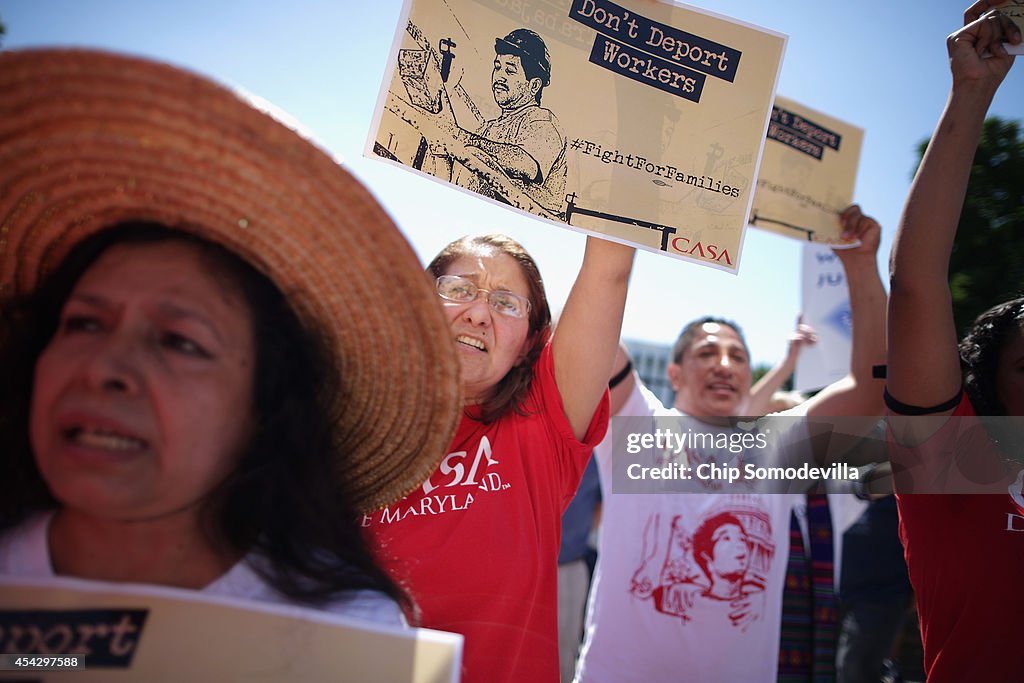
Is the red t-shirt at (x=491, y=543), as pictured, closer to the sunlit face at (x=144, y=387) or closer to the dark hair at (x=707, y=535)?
the sunlit face at (x=144, y=387)

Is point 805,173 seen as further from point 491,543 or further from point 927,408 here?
point 491,543

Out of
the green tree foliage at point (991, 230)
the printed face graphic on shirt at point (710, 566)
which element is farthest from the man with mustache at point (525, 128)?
the green tree foliage at point (991, 230)

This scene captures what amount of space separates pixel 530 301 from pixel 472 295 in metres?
0.21

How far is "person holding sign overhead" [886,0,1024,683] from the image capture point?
5.49 ft

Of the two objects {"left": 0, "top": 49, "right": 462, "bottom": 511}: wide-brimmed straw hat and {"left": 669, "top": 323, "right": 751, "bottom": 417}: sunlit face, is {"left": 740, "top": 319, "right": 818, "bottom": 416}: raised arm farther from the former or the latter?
{"left": 0, "top": 49, "right": 462, "bottom": 511}: wide-brimmed straw hat

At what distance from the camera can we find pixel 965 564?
1.71 metres

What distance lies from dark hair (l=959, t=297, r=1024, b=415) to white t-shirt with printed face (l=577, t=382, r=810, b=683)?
2.32 feet

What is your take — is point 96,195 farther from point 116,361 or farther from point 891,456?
point 891,456

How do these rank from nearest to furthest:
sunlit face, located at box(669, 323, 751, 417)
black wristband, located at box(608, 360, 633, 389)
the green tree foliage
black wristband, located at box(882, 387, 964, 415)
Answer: black wristband, located at box(882, 387, 964, 415) < black wristband, located at box(608, 360, 633, 389) < sunlit face, located at box(669, 323, 751, 417) < the green tree foliage

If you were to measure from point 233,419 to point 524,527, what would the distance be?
2.73ft

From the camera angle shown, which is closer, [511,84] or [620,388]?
[511,84]

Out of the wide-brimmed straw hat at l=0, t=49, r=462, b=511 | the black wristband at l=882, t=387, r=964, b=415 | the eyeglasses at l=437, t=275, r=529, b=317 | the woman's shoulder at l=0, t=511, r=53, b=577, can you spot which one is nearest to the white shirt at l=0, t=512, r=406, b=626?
the woman's shoulder at l=0, t=511, r=53, b=577

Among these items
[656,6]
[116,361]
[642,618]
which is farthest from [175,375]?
[642,618]

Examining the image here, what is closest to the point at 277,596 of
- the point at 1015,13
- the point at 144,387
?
the point at 144,387
